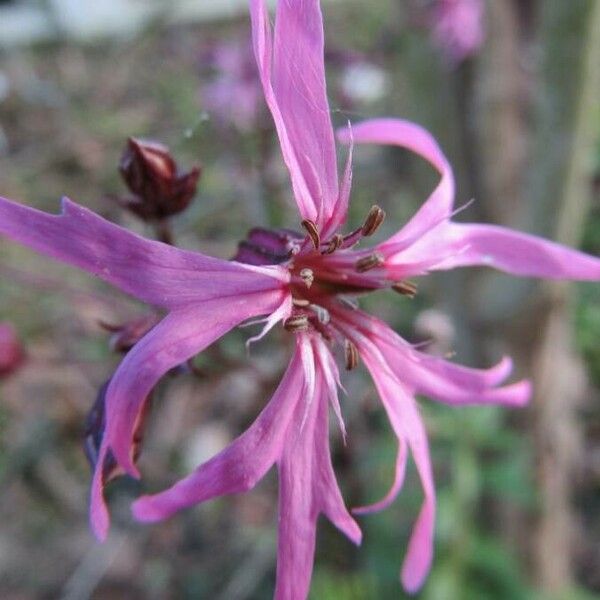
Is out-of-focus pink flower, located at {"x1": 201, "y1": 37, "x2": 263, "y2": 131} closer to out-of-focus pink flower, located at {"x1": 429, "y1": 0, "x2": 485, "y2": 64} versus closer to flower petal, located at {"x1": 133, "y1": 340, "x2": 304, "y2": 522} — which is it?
out-of-focus pink flower, located at {"x1": 429, "y1": 0, "x2": 485, "y2": 64}

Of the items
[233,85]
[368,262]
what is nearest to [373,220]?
[368,262]

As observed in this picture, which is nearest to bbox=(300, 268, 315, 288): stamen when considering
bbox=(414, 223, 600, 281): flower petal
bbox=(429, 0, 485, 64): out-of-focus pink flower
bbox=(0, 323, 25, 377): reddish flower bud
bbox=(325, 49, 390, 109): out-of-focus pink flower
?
bbox=(414, 223, 600, 281): flower petal

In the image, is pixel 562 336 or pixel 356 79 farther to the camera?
pixel 356 79

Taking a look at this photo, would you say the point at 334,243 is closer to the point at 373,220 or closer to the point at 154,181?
the point at 373,220

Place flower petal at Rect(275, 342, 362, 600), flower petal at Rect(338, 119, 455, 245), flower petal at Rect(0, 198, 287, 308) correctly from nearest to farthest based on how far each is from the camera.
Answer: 1. flower petal at Rect(0, 198, 287, 308)
2. flower petal at Rect(275, 342, 362, 600)
3. flower petal at Rect(338, 119, 455, 245)

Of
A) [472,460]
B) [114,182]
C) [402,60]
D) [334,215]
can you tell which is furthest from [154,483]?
[114,182]

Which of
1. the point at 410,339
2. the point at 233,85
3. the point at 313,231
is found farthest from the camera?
the point at 233,85

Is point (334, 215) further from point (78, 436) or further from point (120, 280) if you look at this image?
point (78, 436)

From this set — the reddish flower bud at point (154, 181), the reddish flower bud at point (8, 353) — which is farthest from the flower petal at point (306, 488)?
the reddish flower bud at point (8, 353)
